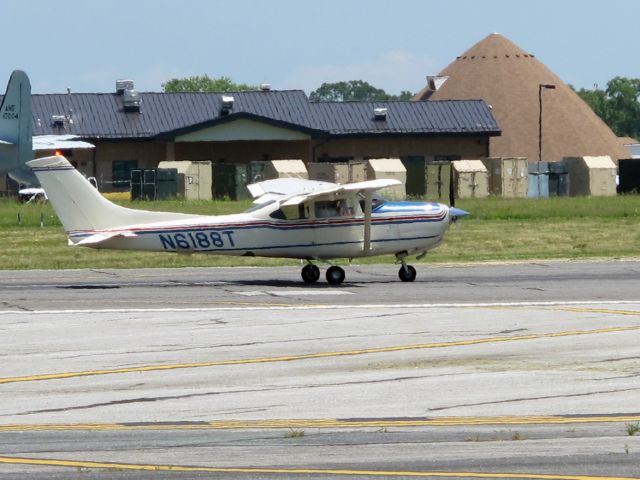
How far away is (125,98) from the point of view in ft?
263

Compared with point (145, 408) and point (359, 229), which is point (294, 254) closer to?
point (359, 229)

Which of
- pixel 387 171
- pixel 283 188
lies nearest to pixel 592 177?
pixel 387 171

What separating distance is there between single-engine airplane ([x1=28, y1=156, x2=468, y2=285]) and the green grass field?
642 cm

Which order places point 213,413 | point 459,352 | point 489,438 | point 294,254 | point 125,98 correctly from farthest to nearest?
point 125,98, point 294,254, point 459,352, point 213,413, point 489,438

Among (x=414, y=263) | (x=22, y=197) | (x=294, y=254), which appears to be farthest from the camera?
(x=22, y=197)

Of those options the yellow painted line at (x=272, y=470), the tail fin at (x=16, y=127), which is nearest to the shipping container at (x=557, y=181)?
the tail fin at (x=16, y=127)

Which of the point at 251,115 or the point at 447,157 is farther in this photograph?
the point at 447,157

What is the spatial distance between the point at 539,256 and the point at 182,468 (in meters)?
25.5

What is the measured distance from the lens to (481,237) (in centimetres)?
4228

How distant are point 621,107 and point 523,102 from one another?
82858mm

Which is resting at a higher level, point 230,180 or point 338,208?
point 230,180

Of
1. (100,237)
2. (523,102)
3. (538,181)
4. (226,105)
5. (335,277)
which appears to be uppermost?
(523,102)

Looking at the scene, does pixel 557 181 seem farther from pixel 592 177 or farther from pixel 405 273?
pixel 405 273

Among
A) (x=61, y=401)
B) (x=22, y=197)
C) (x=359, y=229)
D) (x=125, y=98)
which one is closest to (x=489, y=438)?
(x=61, y=401)
